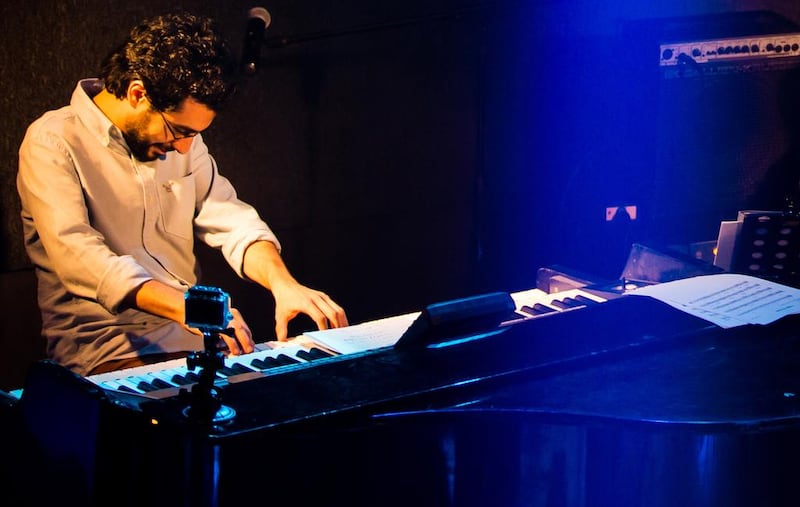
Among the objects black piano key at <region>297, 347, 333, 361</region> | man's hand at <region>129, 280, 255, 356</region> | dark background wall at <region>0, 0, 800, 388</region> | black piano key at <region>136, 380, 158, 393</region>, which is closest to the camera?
black piano key at <region>136, 380, 158, 393</region>

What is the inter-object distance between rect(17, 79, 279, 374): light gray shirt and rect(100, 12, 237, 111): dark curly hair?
0.15m

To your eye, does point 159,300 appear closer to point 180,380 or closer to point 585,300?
point 180,380

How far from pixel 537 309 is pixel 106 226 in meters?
1.32

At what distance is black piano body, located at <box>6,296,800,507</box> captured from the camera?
57.5 inches

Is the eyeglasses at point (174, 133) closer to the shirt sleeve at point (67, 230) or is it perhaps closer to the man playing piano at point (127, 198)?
the man playing piano at point (127, 198)

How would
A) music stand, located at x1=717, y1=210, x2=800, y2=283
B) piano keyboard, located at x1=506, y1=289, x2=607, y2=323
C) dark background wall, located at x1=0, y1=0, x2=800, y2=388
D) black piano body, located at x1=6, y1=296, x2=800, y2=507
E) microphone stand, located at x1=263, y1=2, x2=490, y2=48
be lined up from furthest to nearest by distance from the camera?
dark background wall, located at x1=0, y1=0, x2=800, y2=388 < microphone stand, located at x1=263, y1=2, x2=490, y2=48 < music stand, located at x1=717, y1=210, x2=800, y2=283 < piano keyboard, located at x1=506, y1=289, x2=607, y2=323 < black piano body, located at x1=6, y1=296, x2=800, y2=507

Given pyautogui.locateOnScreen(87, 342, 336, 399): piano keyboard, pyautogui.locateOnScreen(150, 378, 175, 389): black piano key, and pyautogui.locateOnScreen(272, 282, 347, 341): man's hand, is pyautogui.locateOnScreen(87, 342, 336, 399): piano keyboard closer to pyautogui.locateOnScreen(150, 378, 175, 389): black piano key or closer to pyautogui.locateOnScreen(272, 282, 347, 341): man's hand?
pyautogui.locateOnScreen(150, 378, 175, 389): black piano key

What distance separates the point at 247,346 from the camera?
2283 millimetres

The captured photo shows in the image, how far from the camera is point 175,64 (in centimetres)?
277

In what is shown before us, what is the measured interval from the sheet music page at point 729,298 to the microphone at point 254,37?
61.4 inches

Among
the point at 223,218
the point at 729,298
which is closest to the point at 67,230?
the point at 223,218

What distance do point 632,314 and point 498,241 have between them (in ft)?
8.38

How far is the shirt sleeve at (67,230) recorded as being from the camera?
256cm

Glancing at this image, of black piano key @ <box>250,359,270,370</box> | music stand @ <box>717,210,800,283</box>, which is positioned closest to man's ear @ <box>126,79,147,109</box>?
black piano key @ <box>250,359,270,370</box>
